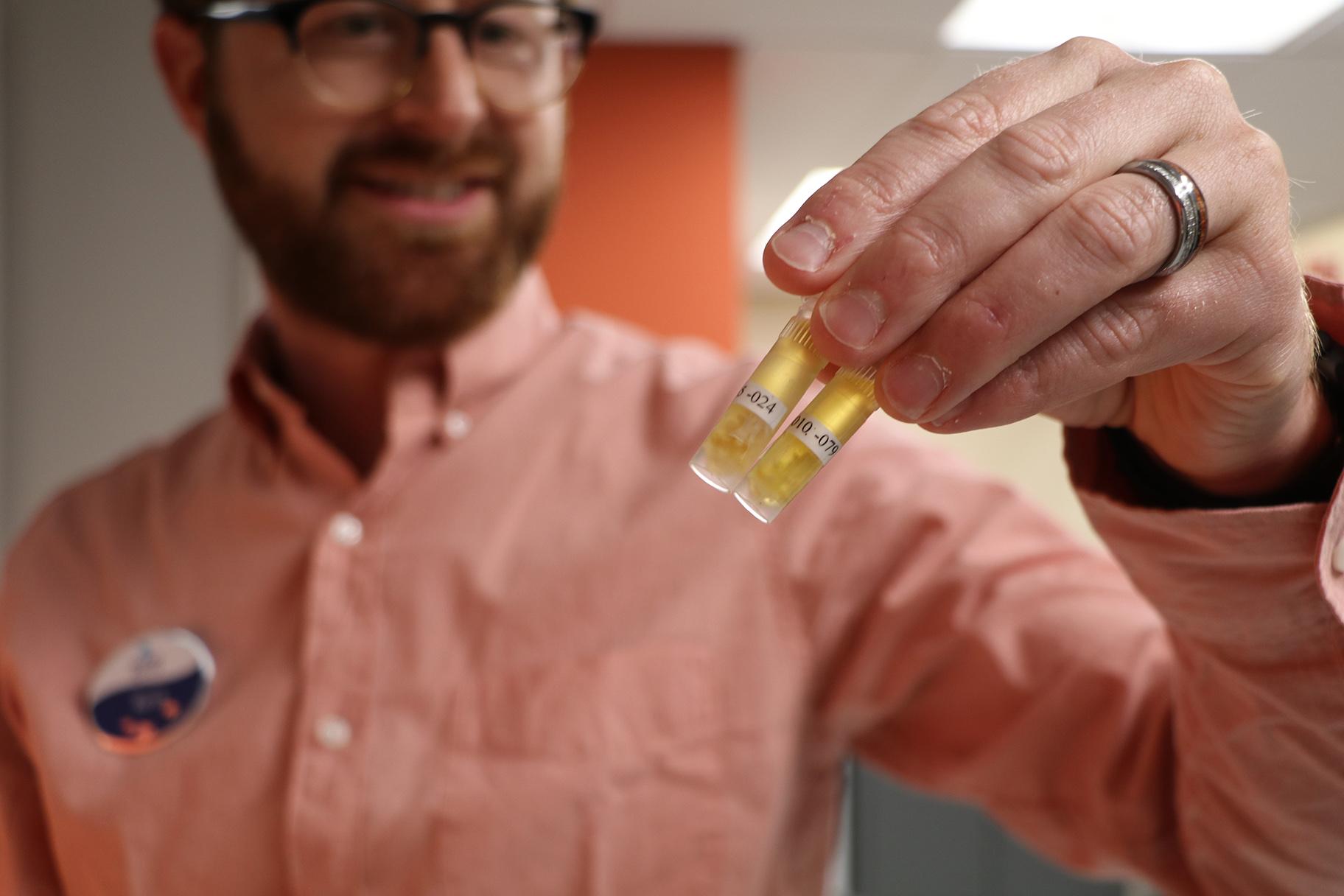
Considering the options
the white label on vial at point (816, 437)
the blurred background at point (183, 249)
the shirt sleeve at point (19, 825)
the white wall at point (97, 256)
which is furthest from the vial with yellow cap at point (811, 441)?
the white wall at point (97, 256)

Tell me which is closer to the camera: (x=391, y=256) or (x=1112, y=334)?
(x=1112, y=334)

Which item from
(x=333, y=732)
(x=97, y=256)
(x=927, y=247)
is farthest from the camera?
(x=97, y=256)

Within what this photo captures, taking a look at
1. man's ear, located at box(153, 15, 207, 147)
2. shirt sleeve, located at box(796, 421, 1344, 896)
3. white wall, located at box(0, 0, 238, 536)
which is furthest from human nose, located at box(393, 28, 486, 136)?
white wall, located at box(0, 0, 238, 536)

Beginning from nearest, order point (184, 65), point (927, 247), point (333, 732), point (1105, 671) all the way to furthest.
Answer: point (927, 247) → point (1105, 671) → point (333, 732) → point (184, 65)

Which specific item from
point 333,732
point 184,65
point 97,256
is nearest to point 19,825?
point 333,732

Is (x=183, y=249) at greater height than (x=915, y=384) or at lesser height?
lesser

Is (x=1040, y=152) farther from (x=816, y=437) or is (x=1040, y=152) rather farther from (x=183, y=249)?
(x=183, y=249)

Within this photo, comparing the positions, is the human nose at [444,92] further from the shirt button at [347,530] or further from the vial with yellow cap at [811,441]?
the vial with yellow cap at [811,441]
